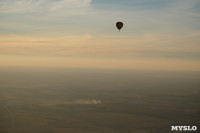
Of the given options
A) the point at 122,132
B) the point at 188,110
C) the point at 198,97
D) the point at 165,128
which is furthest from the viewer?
the point at 198,97

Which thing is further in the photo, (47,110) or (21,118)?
(47,110)

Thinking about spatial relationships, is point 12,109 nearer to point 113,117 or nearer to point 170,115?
point 113,117

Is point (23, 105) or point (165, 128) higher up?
point (23, 105)

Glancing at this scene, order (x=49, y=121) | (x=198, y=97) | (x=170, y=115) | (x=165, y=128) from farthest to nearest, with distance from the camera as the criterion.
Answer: (x=198, y=97) < (x=170, y=115) < (x=49, y=121) < (x=165, y=128)

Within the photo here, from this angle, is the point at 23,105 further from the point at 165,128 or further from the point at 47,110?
the point at 165,128

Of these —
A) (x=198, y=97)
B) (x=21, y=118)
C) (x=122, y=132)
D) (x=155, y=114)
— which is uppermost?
(x=198, y=97)

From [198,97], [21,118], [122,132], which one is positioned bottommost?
[122,132]

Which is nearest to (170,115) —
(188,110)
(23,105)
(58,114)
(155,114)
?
(155,114)

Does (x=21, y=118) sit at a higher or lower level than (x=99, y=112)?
lower

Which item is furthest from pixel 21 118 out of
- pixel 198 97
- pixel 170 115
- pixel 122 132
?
pixel 198 97
